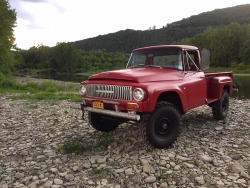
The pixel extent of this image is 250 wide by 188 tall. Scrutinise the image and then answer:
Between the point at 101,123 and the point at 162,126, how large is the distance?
2.26 metres

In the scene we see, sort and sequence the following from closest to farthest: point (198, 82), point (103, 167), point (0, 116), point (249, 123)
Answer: point (103, 167), point (198, 82), point (249, 123), point (0, 116)

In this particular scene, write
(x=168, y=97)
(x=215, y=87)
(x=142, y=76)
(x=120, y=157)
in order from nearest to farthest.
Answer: (x=142, y=76) → (x=120, y=157) → (x=168, y=97) → (x=215, y=87)

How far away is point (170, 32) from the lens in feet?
514

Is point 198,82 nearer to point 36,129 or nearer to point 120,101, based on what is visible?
point 120,101

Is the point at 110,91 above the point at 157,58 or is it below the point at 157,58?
below

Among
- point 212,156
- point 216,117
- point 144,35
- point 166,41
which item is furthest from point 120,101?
point 144,35

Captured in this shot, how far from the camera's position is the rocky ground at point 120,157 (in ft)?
18.1

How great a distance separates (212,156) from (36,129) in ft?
18.0

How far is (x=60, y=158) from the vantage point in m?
6.59

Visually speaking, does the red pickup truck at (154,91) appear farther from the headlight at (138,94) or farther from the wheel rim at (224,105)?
the wheel rim at (224,105)

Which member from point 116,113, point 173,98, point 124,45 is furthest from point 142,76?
point 124,45

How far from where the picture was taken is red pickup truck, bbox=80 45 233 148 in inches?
243

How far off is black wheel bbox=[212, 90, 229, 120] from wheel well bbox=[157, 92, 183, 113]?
2.88m

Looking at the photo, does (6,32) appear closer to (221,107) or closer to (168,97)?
(221,107)
